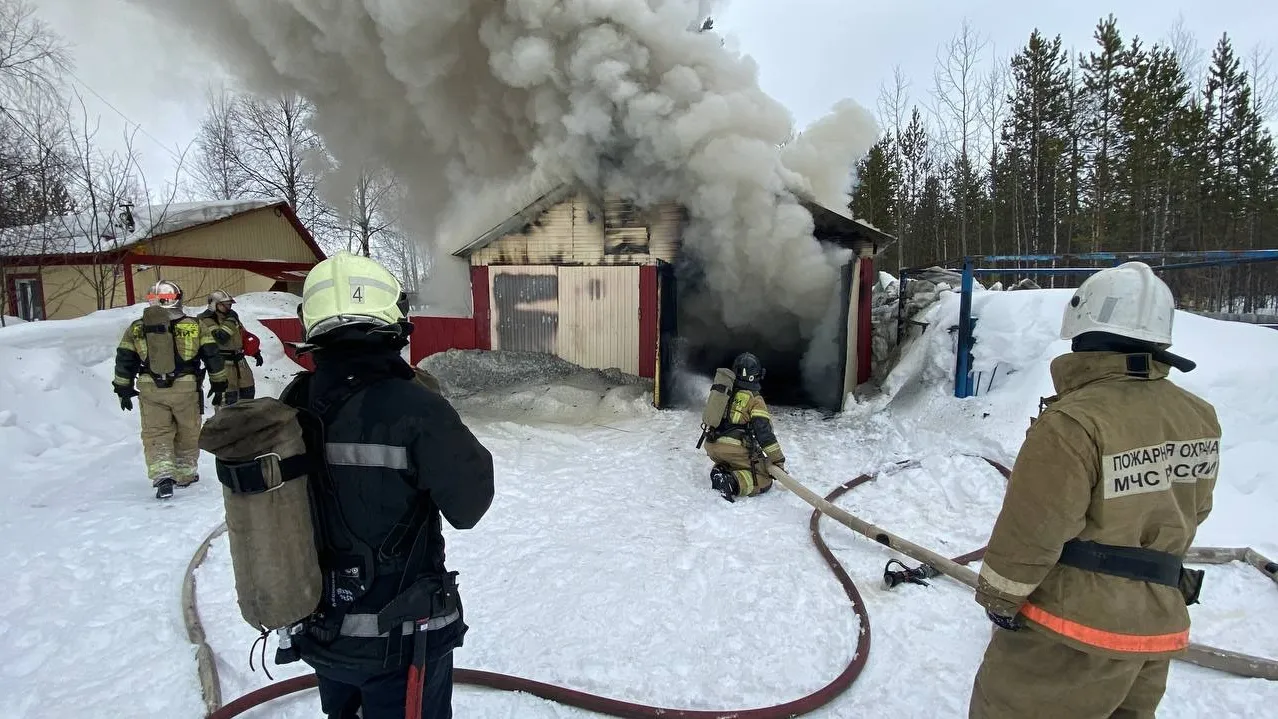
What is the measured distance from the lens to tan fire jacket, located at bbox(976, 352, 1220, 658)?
1.61m

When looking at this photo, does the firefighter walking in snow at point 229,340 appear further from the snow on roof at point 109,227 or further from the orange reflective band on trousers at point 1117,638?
the snow on roof at point 109,227

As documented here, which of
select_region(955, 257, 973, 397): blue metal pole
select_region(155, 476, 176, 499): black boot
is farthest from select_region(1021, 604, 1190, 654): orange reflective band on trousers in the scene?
select_region(155, 476, 176, 499): black boot

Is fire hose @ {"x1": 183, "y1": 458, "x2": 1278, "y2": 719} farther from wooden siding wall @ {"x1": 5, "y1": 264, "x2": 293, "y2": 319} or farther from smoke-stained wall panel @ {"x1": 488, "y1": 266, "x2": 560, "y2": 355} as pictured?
wooden siding wall @ {"x1": 5, "y1": 264, "x2": 293, "y2": 319}

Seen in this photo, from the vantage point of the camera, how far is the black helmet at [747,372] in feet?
17.7

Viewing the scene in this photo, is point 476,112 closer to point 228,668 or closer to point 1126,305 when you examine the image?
point 228,668

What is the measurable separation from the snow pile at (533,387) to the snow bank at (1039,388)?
3767 millimetres

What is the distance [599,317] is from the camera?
997 cm

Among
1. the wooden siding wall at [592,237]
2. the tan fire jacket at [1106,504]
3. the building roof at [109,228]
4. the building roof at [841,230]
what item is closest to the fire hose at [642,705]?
the tan fire jacket at [1106,504]

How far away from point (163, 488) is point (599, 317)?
6.37m

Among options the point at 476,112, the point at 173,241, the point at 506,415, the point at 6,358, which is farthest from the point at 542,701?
the point at 173,241

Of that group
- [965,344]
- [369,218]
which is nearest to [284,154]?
[369,218]

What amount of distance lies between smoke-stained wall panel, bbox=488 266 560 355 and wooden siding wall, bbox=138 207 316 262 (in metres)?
10.3

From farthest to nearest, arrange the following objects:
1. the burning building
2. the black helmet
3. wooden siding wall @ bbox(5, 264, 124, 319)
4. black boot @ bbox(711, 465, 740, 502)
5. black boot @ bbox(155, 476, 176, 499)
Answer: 1. wooden siding wall @ bbox(5, 264, 124, 319)
2. the burning building
3. the black helmet
4. black boot @ bbox(711, 465, 740, 502)
5. black boot @ bbox(155, 476, 176, 499)

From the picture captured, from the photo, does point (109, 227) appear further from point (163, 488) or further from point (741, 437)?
point (741, 437)
